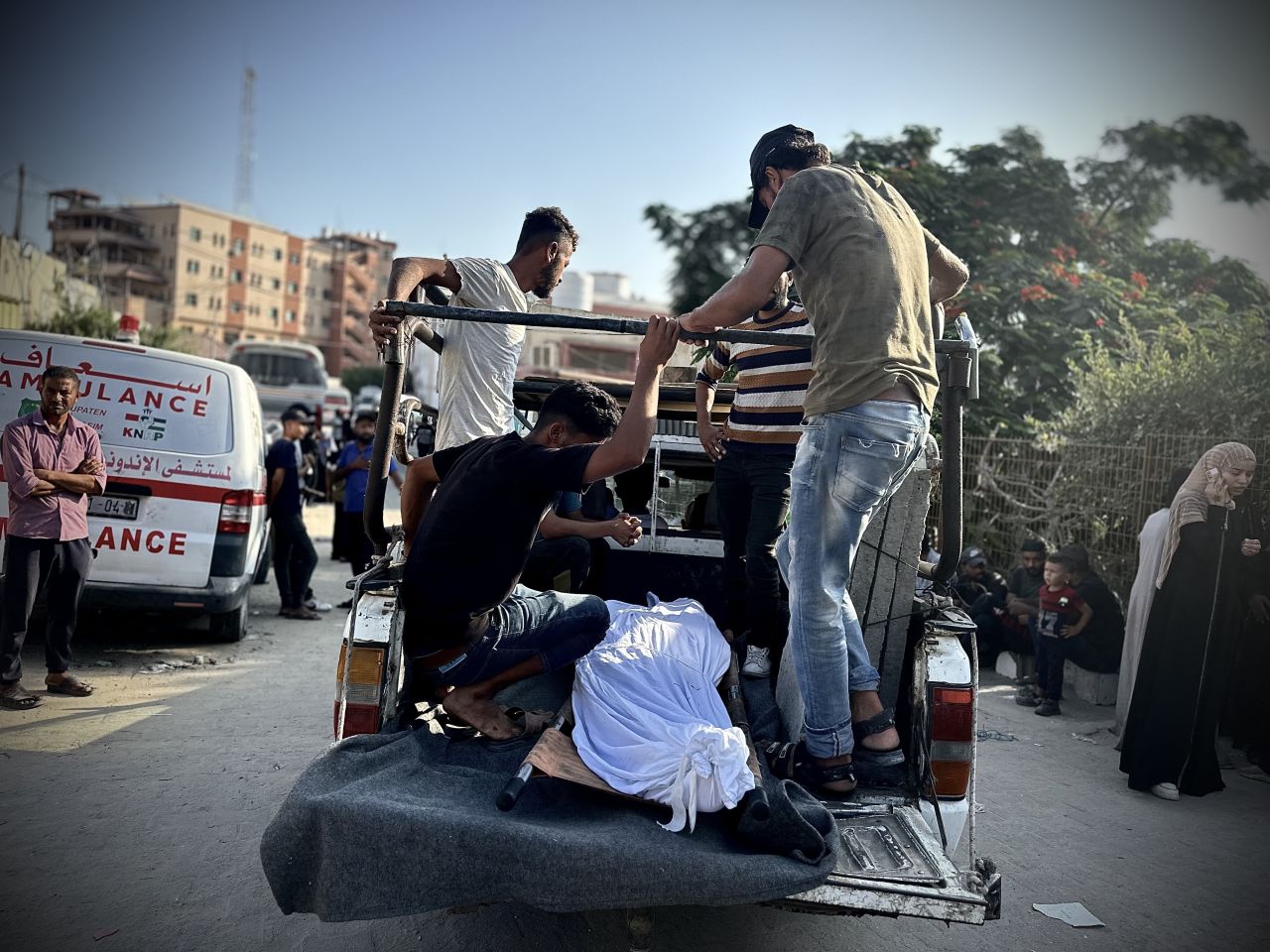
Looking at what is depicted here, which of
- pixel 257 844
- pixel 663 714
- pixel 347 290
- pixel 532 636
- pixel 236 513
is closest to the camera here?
pixel 663 714

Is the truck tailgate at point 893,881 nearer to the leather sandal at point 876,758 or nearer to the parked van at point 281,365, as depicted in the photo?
the leather sandal at point 876,758

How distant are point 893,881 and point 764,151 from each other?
2565 mm

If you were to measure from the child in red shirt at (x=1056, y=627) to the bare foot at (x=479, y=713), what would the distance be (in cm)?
531

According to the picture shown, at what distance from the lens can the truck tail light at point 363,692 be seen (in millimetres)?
3041

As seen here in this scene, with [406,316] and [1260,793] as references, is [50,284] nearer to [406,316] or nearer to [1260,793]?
[406,316]

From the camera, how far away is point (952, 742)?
10.1 ft

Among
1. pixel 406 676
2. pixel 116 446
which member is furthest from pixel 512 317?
pixel 116 446

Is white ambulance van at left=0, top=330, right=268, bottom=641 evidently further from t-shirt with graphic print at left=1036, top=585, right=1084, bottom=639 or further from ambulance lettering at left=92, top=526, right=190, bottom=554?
t-shirt with graphic print at left=1036, top=585, right=1084, bottom=639

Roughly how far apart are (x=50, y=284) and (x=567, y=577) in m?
28.9

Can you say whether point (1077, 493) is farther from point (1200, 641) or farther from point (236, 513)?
point (236, 513)

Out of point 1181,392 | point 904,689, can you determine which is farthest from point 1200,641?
point 1181,392

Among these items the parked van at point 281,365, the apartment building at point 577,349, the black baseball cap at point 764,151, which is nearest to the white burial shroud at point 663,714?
the black baseball cap at point 764,151

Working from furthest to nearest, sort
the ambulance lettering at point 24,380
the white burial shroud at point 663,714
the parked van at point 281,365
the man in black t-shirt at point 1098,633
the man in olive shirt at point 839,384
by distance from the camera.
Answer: the parked van at point 281,365, the man in black t-shirt at point 1098,633, the ambulance lettering at point 24,380, the man in olive shirt at point 839,384, the white burial shroud at point 663,714

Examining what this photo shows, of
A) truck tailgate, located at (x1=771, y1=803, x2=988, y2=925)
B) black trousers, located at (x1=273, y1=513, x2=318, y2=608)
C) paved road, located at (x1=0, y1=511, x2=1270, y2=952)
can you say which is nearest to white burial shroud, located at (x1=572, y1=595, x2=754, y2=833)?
truck tailgate, located at (x1=771, y1=803, x2=988, y2=925)
